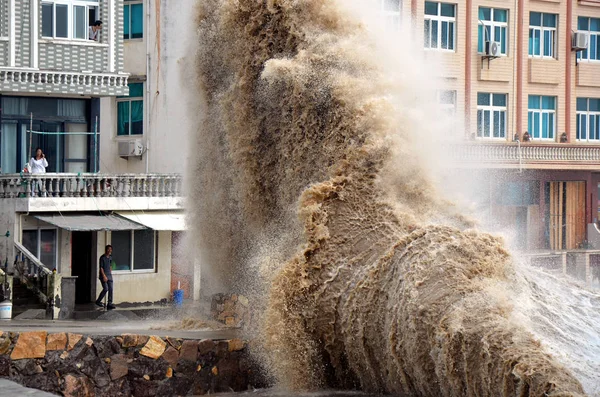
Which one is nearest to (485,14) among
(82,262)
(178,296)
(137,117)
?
(137,117)

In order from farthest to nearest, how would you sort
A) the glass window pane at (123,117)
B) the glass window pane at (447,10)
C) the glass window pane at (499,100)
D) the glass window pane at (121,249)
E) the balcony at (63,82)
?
the glass window pane at (499,100) < the glass window pane at (447,10) < the glass window pane at (123,117) < the glass window pane at (121,249) < the balcony at (63,82)

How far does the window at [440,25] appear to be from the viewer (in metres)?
39.2

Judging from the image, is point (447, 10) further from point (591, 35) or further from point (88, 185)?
point (88, 185)

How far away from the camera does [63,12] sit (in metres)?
30.8

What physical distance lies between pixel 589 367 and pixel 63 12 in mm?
21865

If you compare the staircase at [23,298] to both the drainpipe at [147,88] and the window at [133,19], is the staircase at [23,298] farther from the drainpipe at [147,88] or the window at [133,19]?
the window at [133,19]

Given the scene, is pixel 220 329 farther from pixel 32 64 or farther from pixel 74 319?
pixel 32 64

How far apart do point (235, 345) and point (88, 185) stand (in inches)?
510

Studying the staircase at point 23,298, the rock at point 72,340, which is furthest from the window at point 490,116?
the rock at point 72,340

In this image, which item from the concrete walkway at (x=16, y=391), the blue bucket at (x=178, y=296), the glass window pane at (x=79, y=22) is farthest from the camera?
the blue bucket at (x=178, y=296)

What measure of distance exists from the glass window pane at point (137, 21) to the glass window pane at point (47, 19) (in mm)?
3378

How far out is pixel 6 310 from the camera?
82.8ft

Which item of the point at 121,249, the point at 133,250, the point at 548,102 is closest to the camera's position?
the point at 121,249

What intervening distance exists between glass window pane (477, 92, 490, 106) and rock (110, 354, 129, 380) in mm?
24993
